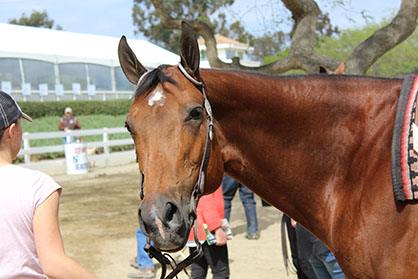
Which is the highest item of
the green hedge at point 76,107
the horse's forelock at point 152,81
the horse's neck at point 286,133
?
the horse's forelock at point 152,81

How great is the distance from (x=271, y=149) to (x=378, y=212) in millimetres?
653

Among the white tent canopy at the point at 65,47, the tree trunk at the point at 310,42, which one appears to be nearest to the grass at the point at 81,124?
the white tent canopy at the point at 65,47

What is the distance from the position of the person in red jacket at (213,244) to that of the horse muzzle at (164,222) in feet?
6.00

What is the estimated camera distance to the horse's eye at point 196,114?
215 cm

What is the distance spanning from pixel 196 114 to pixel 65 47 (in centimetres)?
2596

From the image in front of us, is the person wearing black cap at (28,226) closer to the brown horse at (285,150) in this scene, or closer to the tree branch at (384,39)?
the brown horse at (285,150)

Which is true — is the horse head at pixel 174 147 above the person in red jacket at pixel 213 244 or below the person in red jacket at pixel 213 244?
above

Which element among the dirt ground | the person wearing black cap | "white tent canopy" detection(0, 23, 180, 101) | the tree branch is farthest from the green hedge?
the person wearing black cap

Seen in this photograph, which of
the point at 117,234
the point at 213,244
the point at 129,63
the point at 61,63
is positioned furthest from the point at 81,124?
the point at 129,63

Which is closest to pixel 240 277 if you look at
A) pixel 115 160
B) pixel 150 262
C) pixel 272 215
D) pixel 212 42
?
pixel 150 262

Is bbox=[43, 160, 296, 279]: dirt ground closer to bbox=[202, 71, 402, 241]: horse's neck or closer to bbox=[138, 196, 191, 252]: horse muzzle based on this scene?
bbox=[202, 71, 402, 241]: horse's neck

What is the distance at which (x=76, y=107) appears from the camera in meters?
23.0

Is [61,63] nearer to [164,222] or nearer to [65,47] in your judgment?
[65,47]

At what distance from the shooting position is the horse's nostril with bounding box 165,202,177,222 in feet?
6.38
